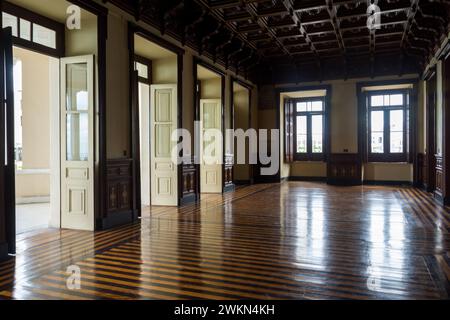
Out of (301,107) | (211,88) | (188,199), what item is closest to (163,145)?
(188,199)

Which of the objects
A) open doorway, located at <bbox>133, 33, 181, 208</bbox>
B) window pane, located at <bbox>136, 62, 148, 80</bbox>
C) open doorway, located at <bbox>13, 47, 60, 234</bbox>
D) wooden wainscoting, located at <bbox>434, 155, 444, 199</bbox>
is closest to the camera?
window pane, located at <bbox>136, 62, 148, 80</bbox>

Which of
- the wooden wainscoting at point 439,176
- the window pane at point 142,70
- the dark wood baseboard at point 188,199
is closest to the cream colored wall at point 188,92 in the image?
the window pane at point 142,70

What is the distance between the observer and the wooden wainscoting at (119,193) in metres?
5.56

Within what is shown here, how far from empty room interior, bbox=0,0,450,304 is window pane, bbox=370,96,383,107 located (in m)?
0.04

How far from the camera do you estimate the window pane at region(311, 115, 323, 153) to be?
13336 millimetres

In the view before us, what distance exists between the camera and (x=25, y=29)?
15.9ft

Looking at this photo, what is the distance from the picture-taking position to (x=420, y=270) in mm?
3439

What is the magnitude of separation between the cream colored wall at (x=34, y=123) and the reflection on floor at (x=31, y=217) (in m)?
0.62

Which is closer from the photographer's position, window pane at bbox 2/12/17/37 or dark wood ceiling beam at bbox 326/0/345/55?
window pane at bbox 2/12/17/37

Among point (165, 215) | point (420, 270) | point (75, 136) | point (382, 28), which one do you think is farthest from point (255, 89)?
point (420, 270)

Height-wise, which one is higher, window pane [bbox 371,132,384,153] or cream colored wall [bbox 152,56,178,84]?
cream colored wall [bbox 152,56,178,84]

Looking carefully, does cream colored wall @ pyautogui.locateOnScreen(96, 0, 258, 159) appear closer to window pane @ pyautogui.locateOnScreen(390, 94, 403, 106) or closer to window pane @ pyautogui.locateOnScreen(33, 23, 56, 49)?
window pane @ pyautogui.locateOnScreen(33, 23, 56, 49)

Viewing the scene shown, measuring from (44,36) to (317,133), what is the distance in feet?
33.4

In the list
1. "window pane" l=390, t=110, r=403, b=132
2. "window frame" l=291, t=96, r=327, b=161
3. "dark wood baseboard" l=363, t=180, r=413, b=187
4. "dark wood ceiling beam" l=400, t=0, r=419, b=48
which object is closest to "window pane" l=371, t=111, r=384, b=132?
"window pane" l=390, t=110, r=403, b=132
